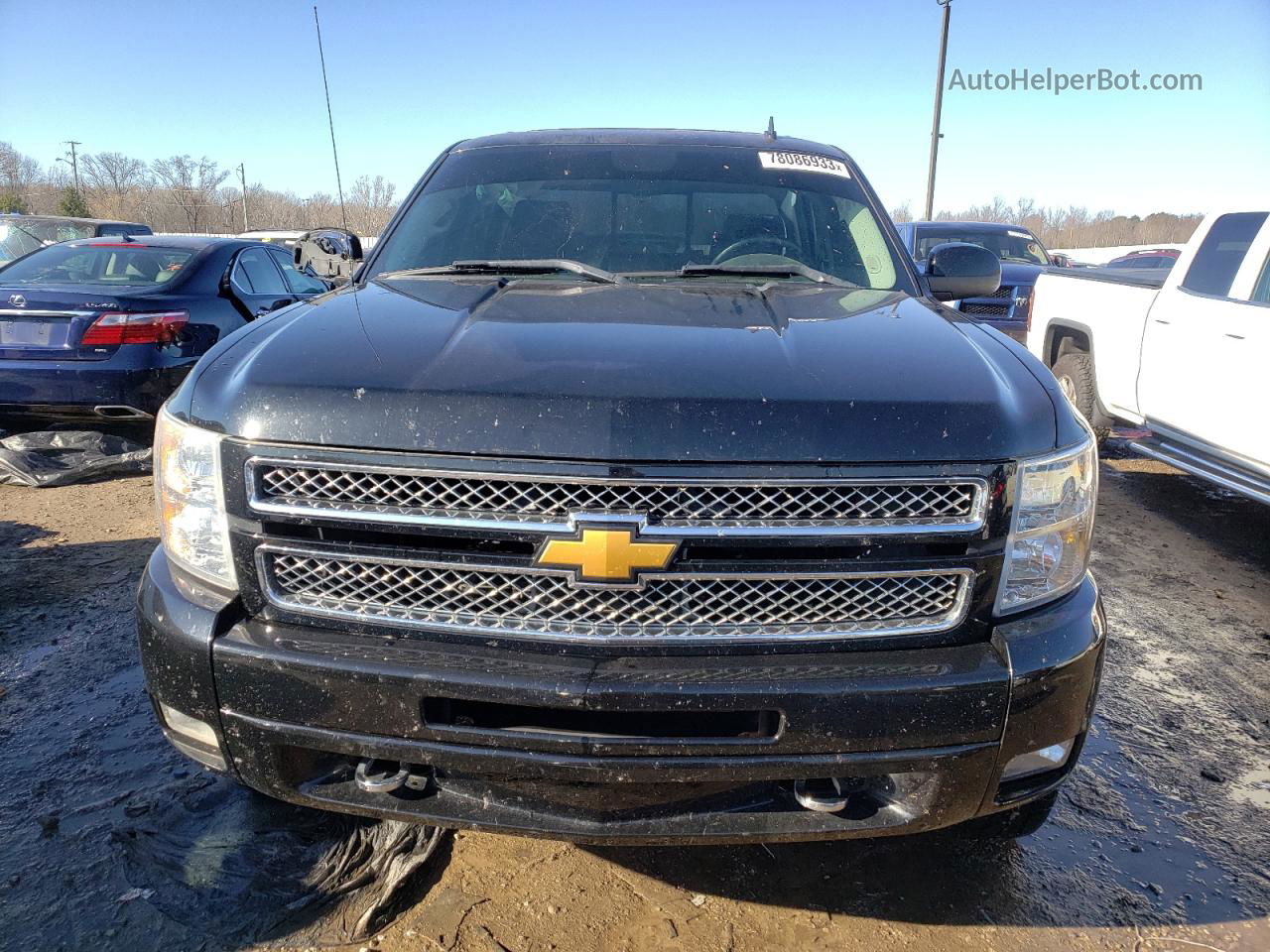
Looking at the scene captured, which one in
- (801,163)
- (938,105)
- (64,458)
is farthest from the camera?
(938,105)

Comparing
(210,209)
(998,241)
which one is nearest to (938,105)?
(998,241)

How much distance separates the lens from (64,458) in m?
5.87

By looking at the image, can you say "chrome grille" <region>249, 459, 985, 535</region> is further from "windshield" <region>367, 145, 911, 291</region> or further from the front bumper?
"windshield" <region>367, 145, 911, 291</region>

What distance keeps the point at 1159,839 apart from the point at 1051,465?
4.54ft

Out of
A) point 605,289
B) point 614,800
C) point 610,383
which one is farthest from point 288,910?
point 605,289

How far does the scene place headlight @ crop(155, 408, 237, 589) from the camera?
1.76 meters

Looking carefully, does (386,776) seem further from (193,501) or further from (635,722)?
(193,501)

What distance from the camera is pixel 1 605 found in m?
3.75

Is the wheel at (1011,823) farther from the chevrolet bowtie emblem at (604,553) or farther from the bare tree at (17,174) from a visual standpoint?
the bare tree at (17,174)

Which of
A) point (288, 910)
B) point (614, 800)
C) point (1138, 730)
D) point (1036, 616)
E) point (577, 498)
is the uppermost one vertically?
point (577, 498)

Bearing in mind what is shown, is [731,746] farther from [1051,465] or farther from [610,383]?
[1051,465]

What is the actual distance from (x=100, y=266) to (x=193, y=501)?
19.6ft

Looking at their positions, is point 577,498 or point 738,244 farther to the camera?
point 738,244

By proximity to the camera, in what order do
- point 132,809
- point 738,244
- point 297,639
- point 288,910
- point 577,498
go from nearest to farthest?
point 577,498
point 297,639
point 288,910
point 132,809
point 738,244
